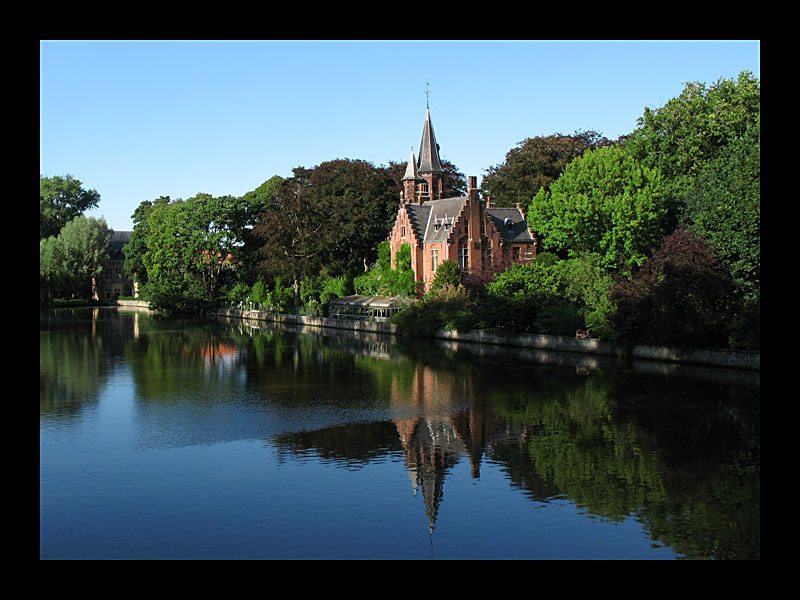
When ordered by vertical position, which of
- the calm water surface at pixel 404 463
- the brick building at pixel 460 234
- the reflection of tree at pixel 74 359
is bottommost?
the calm water surface at pixel 404 463

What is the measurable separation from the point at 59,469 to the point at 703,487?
12791mm

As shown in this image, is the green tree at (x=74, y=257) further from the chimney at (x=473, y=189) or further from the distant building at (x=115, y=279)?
the chimney at (x=473, y=189)

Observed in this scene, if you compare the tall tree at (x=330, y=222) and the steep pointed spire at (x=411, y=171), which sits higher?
the steep pointed spire at (x=411, y=171)

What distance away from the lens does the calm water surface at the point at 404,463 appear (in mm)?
12320

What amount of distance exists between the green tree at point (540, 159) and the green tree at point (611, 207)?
499 inches

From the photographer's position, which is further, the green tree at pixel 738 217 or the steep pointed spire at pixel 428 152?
the steep pointed spire at pixel 428 152

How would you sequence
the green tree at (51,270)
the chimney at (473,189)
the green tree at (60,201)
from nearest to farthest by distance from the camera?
the chimney at (473,189)
the green tree at (51,270)
the green tree at (60,201)

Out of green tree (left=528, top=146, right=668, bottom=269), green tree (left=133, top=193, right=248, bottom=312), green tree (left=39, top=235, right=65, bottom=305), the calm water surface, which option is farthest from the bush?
green tree (left=39, top=235, right=65, bottom=305)

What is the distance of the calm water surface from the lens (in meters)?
12.3

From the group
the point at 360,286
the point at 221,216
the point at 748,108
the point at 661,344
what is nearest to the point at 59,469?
the point at 661,344

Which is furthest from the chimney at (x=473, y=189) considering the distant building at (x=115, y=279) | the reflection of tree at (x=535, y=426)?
the distant building at (x=115, y=279)

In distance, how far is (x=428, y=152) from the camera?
230 ft

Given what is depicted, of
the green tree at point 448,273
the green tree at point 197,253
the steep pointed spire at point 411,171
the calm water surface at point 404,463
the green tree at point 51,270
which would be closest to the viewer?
the calm water surface at point 404,463
